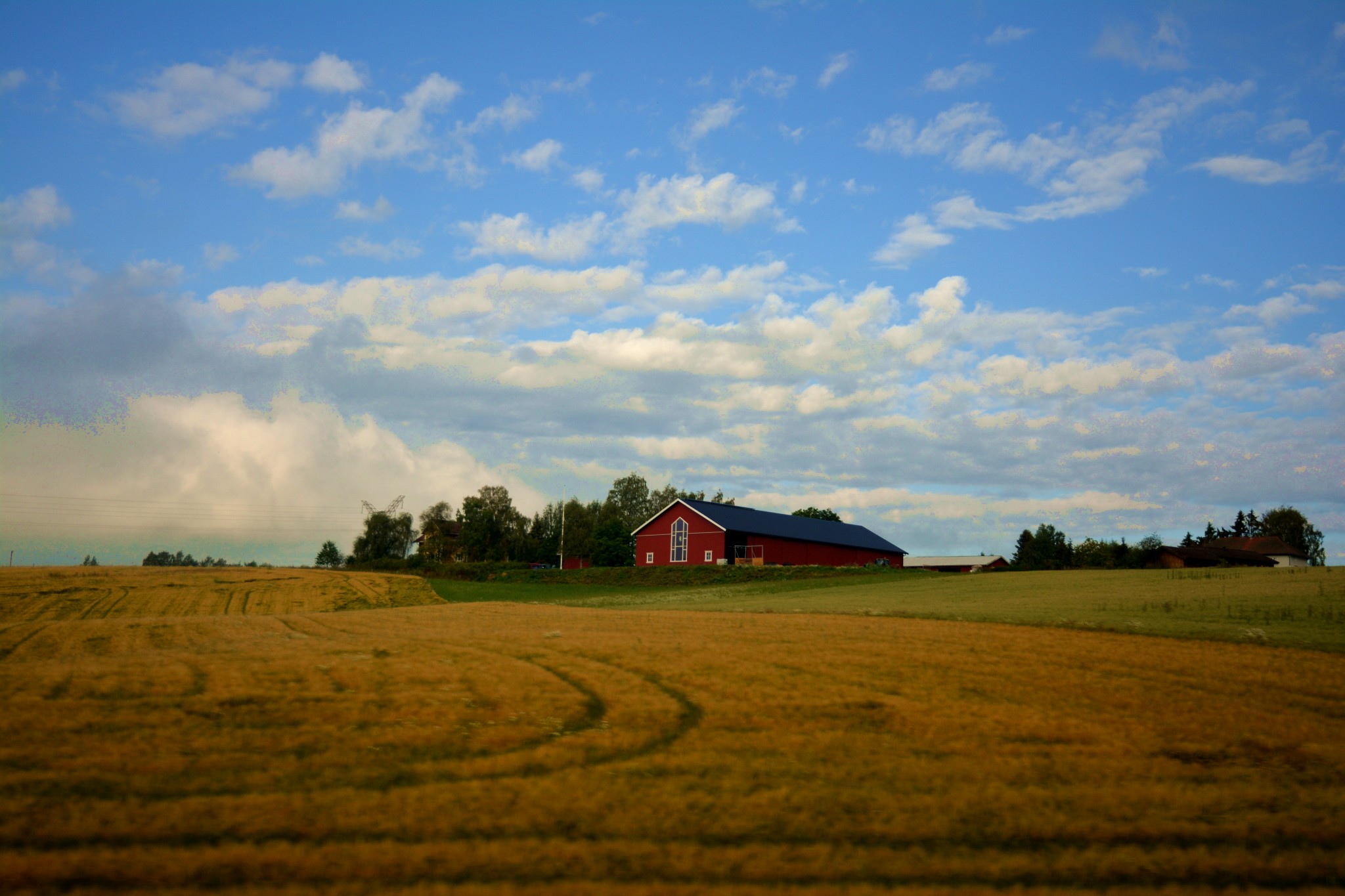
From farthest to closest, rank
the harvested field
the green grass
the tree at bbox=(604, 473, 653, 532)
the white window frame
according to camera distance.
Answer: the tree at bbox=(604, 473, 653, 532) → the white window frame → the harvested field → the green grass

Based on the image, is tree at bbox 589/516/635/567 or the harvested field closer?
the harvested field

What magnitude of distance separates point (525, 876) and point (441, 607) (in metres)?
Answer: 21.7

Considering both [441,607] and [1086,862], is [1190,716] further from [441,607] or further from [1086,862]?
[441,607]

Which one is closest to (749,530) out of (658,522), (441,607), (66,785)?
(658,522)

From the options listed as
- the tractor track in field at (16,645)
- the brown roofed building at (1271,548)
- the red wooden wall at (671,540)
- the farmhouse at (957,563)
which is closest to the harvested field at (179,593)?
the tractor track in field at (16,645)

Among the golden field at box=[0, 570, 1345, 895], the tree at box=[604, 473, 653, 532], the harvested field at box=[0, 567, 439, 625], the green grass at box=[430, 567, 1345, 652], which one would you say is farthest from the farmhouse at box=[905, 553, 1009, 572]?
the golden field at box=[0, 570, 1345, 895]

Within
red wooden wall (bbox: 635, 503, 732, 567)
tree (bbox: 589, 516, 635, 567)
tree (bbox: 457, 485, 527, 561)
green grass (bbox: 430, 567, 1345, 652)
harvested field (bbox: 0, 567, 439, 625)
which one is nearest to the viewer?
green grass (bbox: 430, 567, 1345, 652)

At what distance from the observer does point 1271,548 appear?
385ft

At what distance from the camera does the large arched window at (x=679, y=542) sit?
3019 inches

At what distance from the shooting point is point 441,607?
26.1m

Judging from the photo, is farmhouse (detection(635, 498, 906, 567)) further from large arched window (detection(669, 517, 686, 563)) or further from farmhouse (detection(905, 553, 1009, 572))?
farmhouse (detection(905, 553, 1009, 572))

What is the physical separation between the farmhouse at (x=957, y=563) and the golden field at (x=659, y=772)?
363ft

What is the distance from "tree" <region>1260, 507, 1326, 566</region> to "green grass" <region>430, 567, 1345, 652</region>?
400 feet

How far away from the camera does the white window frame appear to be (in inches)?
3017
